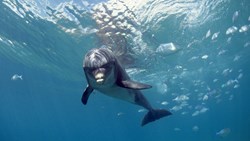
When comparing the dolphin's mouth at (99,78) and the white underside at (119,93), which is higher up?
the dolphin's mouth at (99,78)

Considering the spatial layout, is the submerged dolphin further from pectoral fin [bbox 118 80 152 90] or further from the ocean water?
the ocean water

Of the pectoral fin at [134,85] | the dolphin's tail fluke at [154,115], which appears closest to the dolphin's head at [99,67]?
the pectoral fin at [134,85]

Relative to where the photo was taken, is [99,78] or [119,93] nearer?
[99,78]

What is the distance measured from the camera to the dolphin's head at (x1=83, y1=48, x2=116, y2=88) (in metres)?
5.25

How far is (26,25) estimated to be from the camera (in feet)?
63.0

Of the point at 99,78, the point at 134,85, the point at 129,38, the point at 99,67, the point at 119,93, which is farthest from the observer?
the point at 129,38

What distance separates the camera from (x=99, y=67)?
5.29 meters

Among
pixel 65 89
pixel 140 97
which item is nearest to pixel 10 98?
pixel 65 89

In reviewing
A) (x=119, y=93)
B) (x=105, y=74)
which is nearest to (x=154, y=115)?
(x=119, y=93)

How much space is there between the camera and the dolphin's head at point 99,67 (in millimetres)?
5246

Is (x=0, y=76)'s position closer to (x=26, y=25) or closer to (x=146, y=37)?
(x=26, y=25)

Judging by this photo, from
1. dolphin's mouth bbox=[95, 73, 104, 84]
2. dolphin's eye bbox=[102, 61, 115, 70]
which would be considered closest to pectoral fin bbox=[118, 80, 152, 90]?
dolphin's eye bbox=[102, 61, 115, 70]

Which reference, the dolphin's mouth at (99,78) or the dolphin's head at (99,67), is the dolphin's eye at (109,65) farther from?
the dolphin's mouth at (99,78)

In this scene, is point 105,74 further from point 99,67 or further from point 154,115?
point 154,115
